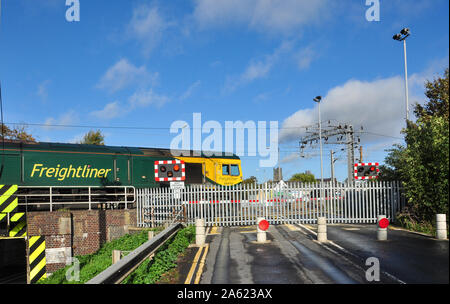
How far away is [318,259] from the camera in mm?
9375

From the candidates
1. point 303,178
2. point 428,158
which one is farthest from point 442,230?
point 303,178

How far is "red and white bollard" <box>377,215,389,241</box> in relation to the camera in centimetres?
1130

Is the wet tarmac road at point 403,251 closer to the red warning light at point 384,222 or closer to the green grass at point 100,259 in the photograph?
the red warning light at point 384,222

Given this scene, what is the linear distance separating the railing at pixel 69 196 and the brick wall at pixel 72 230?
0.57 m

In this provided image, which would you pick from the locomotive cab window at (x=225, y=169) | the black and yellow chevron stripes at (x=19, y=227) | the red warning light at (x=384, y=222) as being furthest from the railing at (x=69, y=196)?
the red warning light at (x=384, y=222)

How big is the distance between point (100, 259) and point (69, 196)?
214 inches

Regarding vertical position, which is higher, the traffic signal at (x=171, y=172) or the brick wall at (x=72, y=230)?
the traffic signal at (x=171, y=172)

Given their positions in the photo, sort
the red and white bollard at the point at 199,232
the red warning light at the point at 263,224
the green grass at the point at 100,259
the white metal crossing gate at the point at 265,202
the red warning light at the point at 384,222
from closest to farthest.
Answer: the red warning light at the point at 384,222, the red warning light at the point at 263,224, the red and white bollard at the point at 199,232, the green grass at the point at 100,259, the white metal crossing gate at the point at 265,202

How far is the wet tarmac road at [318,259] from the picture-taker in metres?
6.78

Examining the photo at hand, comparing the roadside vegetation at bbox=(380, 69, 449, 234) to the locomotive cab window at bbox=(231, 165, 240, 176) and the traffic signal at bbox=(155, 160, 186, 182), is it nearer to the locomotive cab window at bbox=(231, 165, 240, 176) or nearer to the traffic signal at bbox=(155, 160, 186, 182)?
the traffic signal at bbox=(155, 160, 186, 182)

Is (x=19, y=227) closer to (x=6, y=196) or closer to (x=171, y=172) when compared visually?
(x=6, y=196)

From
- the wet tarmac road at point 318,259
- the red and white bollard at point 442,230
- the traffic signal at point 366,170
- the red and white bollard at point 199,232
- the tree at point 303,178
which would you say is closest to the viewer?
the red and white bollard at point 442,230
